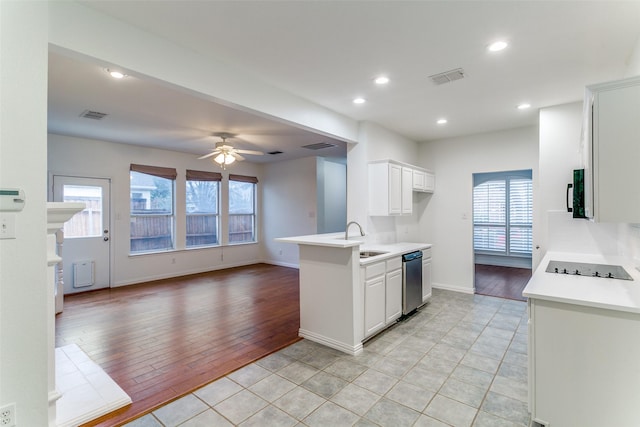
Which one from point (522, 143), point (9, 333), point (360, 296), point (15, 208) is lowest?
point (360, 296)

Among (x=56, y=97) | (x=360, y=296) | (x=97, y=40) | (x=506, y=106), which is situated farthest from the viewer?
(x=506, y=106)

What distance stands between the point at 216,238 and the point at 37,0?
21.0ft

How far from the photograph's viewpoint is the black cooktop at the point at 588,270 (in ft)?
7.95

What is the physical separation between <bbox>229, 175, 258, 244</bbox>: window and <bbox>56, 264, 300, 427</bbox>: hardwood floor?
2.13 m

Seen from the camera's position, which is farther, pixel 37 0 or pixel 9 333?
pixel 37 0

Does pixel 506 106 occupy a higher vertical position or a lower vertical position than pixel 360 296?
higher

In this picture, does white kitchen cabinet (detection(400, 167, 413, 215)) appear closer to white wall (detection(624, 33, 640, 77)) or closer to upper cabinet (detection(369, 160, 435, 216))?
upper cabinet (detection(369, 160, 435, 216))

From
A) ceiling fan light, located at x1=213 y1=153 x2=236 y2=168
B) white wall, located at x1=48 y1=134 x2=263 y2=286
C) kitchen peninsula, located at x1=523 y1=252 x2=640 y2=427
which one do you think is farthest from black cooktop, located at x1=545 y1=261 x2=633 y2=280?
white wall, located at x1=48 y1=134 x2=263 y2=286

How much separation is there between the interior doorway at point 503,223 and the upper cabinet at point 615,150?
5725 mm

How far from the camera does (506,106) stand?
4.03 metres

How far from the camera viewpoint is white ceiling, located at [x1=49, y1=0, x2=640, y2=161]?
210 cm

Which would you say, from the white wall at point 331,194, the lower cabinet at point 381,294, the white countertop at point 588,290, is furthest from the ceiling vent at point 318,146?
the white countertop at point 588,290

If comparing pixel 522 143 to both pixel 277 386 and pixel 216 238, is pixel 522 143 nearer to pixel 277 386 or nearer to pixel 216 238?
pixel 277 386

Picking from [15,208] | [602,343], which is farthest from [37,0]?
[602,343]
